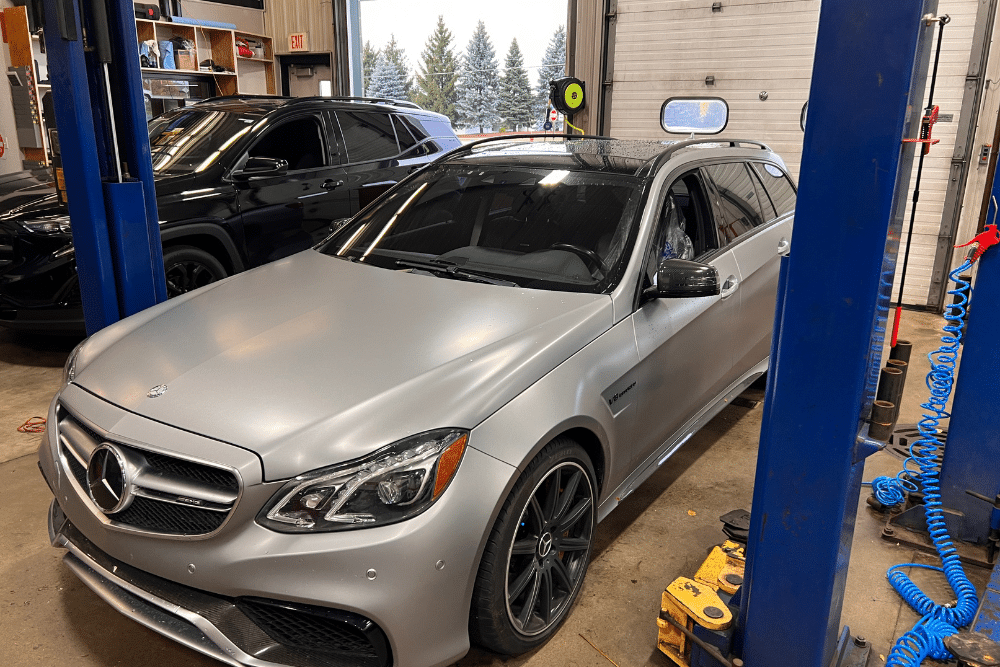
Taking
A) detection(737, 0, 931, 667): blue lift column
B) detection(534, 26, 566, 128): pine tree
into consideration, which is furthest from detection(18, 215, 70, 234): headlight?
detection(534, 26, 566, 128): pine tree

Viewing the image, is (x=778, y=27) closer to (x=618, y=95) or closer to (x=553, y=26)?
(x=618, y=95)

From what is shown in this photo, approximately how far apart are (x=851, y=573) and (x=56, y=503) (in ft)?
8.87

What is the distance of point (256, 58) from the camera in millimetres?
10102

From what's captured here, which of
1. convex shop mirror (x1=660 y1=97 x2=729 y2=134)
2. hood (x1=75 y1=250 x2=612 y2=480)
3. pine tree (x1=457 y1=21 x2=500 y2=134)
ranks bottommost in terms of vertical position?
hood (x1=75 y1=250 x2=612 y2=480)

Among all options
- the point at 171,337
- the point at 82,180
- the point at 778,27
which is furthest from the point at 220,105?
the point at 778,27

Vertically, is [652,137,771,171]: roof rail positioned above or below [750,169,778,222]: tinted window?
above

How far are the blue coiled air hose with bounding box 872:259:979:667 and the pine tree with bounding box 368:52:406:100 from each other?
9280 mm

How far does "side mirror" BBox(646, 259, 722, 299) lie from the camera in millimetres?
2469

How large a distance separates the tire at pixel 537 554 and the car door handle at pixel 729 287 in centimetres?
113

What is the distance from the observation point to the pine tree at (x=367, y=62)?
10531 mm

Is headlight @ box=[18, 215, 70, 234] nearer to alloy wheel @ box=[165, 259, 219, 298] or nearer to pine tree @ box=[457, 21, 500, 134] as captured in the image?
alloy wheel @ box=[165, 259, 219, 298]

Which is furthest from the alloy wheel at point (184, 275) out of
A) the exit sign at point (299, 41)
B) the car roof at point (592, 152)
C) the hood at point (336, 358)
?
the exit sign at point (299, 41)

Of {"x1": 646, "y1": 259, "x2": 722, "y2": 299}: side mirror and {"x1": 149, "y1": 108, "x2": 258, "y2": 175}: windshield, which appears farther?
{"x1": 149, "y1": 108, "x2": 258, "y2": 175}: windshield

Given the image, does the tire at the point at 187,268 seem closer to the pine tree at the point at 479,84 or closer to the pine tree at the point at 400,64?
the pine tree at the point at 400,64
